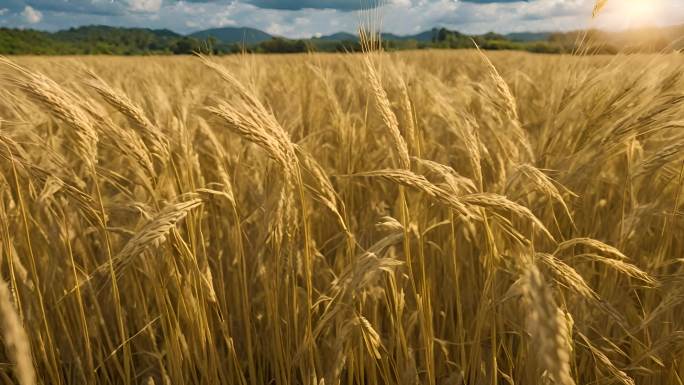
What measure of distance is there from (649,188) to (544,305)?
1.58 m

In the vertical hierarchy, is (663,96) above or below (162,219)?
above

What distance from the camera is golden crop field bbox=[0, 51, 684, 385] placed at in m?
1.04

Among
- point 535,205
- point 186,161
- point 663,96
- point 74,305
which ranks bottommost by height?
point 74,305

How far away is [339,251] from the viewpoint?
1.67m

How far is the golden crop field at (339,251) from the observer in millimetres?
1038

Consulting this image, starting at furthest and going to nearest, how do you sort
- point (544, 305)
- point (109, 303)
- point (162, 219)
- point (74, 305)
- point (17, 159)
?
point (109, 303), point (74, 305), point (17, 159), point (162, 219), point (544, 305)

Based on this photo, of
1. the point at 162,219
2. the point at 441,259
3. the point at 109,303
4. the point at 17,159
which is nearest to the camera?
the point at 162,219

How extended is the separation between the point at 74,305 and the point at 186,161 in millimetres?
512

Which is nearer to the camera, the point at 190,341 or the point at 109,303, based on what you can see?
the point at 190,341

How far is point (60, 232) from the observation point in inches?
55.5

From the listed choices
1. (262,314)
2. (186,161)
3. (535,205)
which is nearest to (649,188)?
(535,205)

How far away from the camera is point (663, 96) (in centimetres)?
138

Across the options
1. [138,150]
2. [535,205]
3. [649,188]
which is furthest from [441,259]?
[138,150]

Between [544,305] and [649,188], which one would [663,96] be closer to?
[649,188]
